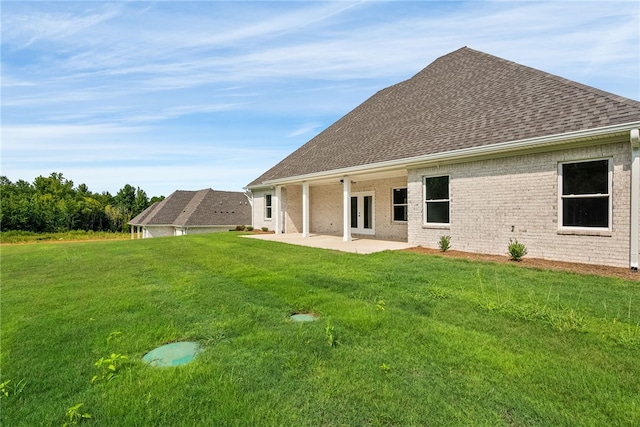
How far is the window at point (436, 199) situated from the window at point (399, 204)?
10.8 feet

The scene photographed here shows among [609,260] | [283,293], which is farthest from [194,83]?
[609,260]

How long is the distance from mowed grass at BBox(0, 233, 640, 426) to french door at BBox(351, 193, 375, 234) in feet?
29.6

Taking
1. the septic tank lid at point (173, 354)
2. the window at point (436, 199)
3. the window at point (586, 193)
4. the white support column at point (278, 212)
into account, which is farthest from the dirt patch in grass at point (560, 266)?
the white support column at point (278, 212)

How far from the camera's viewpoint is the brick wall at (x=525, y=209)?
6.99m

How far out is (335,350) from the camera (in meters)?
3.47

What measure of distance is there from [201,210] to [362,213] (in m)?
20.6

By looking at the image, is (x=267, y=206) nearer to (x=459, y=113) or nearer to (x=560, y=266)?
(x=459, y=113)

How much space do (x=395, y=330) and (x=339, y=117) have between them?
18.8 metres

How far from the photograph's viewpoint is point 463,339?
145 inches

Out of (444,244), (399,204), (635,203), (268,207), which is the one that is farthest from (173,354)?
(268,207)

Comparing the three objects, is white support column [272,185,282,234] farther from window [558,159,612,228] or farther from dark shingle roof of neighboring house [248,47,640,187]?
window [558,159,612,228]

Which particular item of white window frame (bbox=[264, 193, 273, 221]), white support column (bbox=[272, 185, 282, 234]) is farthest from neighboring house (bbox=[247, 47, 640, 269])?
white window frame (bbox=[264, 193, 273, 221])

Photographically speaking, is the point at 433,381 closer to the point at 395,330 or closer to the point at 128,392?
the point at 395,330

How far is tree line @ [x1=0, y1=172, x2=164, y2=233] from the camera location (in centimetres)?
3872
